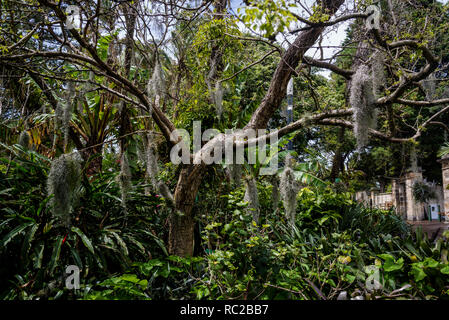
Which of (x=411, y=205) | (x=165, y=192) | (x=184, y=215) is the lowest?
(x=411, y=205)

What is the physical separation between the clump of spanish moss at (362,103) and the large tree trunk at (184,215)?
1.78 metres

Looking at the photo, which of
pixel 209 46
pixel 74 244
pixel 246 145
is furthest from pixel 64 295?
pixel 209 46

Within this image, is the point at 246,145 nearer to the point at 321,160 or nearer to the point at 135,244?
the point at 135,244

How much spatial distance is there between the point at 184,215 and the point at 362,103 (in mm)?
2259

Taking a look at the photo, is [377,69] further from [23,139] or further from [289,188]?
[23,139]

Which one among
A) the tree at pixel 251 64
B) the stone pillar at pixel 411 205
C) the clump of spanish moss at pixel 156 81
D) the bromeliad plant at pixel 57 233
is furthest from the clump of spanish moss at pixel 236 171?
the stone pillar at pixel 411 205

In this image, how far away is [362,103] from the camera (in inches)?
104

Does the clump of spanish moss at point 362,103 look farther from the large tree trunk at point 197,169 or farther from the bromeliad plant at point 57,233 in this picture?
the bromeliad plant at point 57,233

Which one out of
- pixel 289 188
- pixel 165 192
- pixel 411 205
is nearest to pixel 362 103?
pixel 289 188

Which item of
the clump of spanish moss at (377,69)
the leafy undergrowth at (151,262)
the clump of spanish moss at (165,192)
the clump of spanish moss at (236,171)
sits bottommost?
the leafy undergrowth at (151,262)

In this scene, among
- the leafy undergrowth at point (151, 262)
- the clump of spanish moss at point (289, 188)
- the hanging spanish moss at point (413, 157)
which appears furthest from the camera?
the hanging spanish moss at point (413, 157)

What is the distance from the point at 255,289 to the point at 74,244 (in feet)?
5.81

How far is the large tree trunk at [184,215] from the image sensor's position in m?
3.36

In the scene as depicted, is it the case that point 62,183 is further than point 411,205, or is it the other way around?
point 411,205
